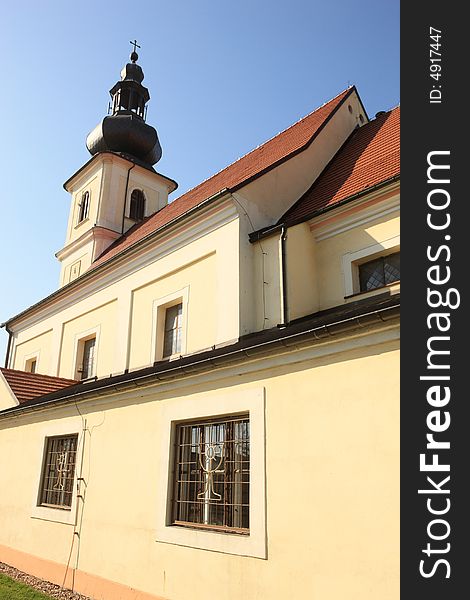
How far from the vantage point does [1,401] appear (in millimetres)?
12383

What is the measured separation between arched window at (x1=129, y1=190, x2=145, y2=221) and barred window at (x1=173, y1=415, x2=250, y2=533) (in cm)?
1563

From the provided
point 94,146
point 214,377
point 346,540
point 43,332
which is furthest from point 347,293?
point 94,146

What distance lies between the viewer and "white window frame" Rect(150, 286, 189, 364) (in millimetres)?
11188

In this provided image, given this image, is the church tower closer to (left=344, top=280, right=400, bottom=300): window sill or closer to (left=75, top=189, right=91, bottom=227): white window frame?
(left=75, top=189, right=91, bottom=227): white window frame

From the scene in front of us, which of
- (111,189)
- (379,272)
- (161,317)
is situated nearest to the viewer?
(379,272)

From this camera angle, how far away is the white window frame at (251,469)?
568 centimetres

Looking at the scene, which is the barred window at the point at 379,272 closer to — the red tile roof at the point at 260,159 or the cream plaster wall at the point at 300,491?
the red tile roof at the point at 260,159

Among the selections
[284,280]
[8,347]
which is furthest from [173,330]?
[8,347]

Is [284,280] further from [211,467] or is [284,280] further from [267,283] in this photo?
[211,467]

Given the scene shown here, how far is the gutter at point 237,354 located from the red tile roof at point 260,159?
16.0 feet

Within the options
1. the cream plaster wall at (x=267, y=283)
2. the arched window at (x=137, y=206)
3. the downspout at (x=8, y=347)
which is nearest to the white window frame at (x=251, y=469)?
the cream plaster wall at (x=267, y=283)

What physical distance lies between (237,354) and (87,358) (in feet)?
32.7

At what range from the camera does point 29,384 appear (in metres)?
12.9

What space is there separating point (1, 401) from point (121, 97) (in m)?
17.3
